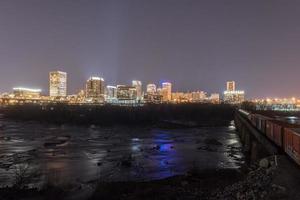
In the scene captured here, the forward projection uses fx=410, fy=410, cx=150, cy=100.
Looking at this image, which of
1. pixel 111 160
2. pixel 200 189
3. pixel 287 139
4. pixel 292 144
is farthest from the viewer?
pixel 111 160

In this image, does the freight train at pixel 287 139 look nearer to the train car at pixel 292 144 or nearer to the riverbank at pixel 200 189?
the train car at pixel 292 144

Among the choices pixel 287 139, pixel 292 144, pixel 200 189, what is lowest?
pixel 200 189

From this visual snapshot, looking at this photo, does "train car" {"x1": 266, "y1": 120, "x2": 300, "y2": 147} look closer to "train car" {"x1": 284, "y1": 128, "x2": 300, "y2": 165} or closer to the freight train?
the freight train

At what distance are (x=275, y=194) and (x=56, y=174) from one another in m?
20.7

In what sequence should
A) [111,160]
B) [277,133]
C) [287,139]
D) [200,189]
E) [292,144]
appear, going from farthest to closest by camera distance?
[111,160]
[277,133]
[287,139]
[200,189]
[292,144]

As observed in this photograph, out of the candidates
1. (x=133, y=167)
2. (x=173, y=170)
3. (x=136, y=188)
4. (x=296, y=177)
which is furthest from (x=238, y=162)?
(x=296, y=177)

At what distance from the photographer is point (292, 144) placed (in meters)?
22.8

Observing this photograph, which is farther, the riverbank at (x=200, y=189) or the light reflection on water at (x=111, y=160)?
the light reflection on water at (x=111, y=160)

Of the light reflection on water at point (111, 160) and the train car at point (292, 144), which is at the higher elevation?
the train car at point (292, 144)

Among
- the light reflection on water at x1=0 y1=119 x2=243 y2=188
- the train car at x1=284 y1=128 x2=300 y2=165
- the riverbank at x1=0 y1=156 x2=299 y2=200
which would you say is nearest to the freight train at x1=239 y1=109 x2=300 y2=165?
the train car at x1=284 y1=128 x2=300 y2=165

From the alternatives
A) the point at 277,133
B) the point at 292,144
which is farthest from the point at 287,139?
the point at 277,133

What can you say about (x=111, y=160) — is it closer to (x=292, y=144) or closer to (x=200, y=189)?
(x=200, y=189)

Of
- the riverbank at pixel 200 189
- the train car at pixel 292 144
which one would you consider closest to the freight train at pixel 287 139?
the train car at pixel 292 144

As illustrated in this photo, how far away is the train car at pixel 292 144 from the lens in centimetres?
2104
